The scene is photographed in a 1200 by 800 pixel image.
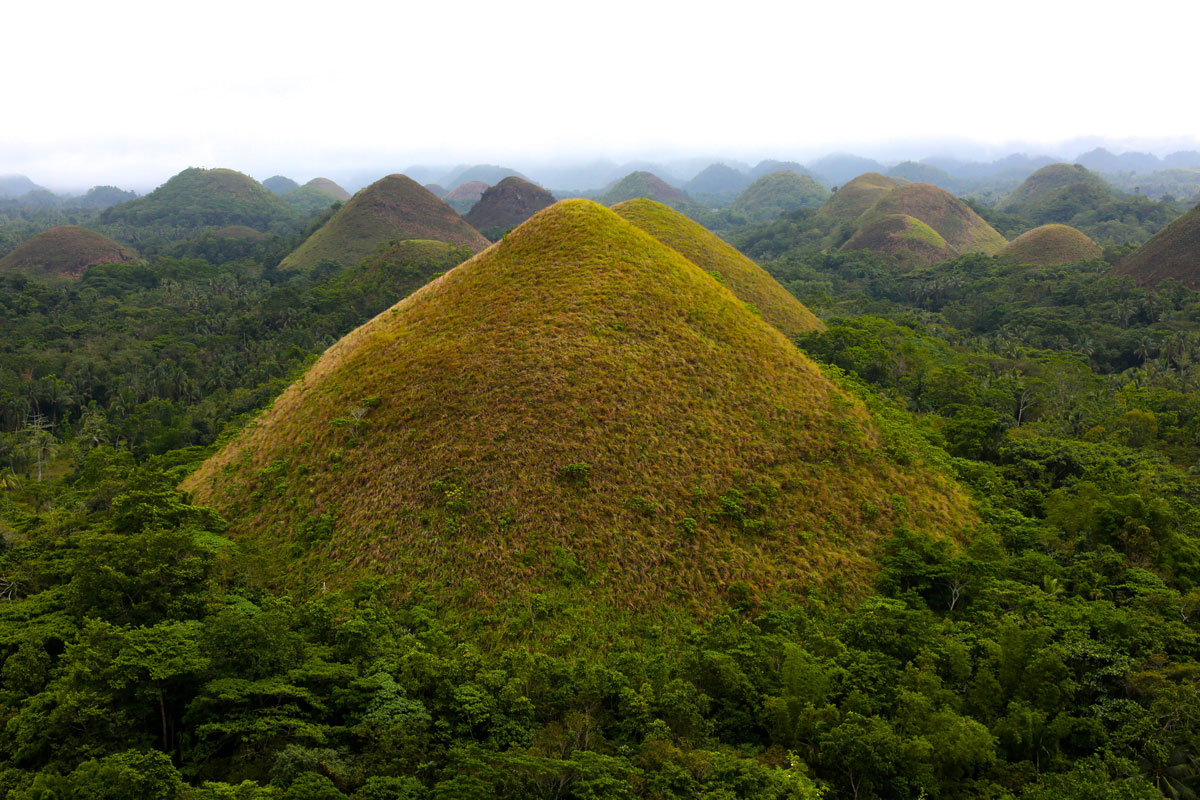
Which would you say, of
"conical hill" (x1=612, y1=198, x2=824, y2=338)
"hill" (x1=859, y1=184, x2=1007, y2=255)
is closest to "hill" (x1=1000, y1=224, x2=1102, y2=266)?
"hill" (x1=859, y1=184, x2=1007, y2=255)

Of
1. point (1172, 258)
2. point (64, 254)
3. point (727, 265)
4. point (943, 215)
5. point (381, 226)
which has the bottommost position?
point (1172, 258)

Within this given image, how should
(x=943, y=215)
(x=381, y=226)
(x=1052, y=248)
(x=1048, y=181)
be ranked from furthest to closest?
1. (x=1048, y=181)
2. (x=943, y=215)
3. (x=381, y=226)
4. (x=1052, y=248)

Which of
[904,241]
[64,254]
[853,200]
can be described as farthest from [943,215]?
[64,254]

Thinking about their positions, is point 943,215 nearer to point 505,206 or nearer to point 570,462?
point 505,206

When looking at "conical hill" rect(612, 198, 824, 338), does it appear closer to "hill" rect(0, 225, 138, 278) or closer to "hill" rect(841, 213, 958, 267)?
"hill" rect(841, 213, 958, 267)

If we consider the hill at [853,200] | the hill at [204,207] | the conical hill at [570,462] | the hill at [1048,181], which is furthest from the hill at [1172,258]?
the hill at [204,207]

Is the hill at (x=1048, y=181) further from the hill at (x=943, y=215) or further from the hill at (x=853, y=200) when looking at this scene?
the hill at (x=943, y=215)

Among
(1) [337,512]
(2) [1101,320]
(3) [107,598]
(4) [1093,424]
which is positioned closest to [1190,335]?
(2) [1101,320]
